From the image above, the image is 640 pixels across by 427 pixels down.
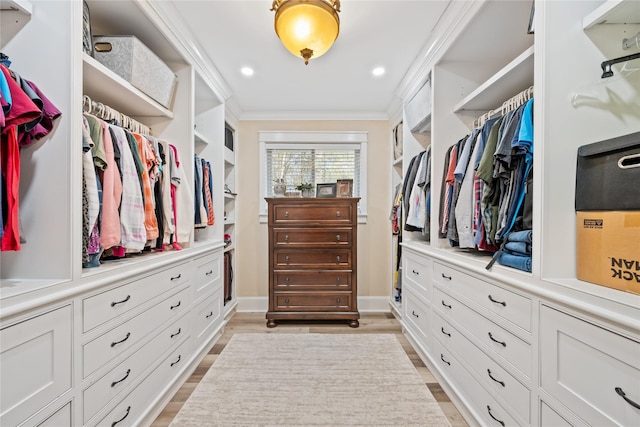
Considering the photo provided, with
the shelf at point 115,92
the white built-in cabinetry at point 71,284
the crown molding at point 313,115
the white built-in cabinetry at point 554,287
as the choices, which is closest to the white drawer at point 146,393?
the white built-in cabinetry at point 71,284

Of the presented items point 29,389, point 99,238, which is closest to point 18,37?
point 99,238

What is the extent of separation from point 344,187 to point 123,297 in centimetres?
247

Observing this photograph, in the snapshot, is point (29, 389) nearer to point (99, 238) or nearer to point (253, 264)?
point (99, 238)

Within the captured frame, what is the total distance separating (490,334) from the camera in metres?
1.38

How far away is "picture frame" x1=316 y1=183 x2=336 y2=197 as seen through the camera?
3385 millimetres

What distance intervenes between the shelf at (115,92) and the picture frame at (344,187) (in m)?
1.91

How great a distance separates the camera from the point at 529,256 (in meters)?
1.21

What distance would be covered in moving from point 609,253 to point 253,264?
326 cm

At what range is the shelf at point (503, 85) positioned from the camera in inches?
53.5

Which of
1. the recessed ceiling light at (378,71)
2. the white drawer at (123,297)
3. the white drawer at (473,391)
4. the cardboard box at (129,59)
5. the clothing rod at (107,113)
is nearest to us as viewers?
the white drawer at (123,297)

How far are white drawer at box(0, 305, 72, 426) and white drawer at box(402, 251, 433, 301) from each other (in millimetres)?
2122

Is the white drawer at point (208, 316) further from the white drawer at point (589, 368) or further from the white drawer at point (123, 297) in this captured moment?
the white drawer at point (589, 368)

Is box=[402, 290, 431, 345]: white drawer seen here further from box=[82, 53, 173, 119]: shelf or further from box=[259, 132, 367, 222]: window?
box=[82, 53, 173, 119]: shelf

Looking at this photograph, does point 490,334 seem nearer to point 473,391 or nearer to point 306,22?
point 473,391
